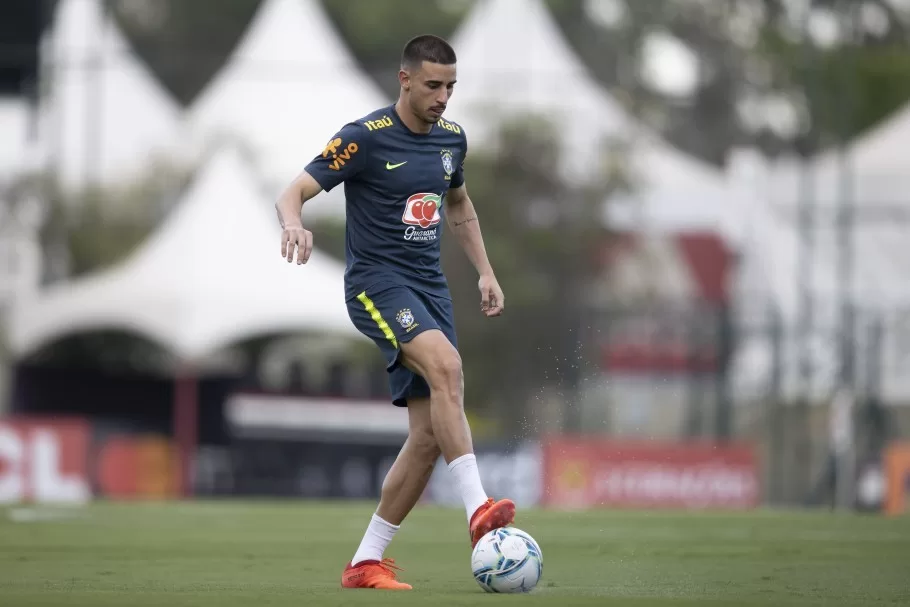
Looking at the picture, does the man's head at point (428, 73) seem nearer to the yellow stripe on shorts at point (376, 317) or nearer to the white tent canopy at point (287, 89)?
the yellow stripe on shorts at point (376, 317)

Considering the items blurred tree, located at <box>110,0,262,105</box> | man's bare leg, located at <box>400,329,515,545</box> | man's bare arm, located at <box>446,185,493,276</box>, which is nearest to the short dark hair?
man's bare arm, located at <box>446,185,493,276</box>

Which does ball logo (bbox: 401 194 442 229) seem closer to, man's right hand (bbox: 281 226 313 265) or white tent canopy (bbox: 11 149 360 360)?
man's right hand (bbox: 281 226 313 265)

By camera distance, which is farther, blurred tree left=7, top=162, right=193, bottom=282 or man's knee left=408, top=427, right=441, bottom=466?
blurred tree left=7, top=162, right=193, bottom=282

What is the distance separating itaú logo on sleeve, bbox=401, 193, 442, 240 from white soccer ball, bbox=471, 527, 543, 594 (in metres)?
1.40

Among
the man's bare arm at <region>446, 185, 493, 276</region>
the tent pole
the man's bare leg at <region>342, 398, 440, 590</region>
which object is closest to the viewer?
the man's bare leg at <region>342, 398, 440, 590</region>

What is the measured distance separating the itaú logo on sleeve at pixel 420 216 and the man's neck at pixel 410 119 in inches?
11.5

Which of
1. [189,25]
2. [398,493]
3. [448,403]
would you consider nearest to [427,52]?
[448,403]

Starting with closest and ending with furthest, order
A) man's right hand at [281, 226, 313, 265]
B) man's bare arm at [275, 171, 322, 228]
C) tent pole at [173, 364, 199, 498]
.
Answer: man's right hand at [281, 226, 313, 265] → man's bare arm at [275, 171, 322, 228] → tent pole at [173, 364, 199, 498]

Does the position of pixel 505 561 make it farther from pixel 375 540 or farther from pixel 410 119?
pixel 410 119

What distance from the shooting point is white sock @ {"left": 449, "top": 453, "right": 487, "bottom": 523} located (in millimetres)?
6625

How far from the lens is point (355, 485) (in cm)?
2244

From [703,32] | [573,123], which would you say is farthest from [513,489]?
[703,32]

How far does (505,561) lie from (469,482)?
39cm

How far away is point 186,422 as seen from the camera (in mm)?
22906
